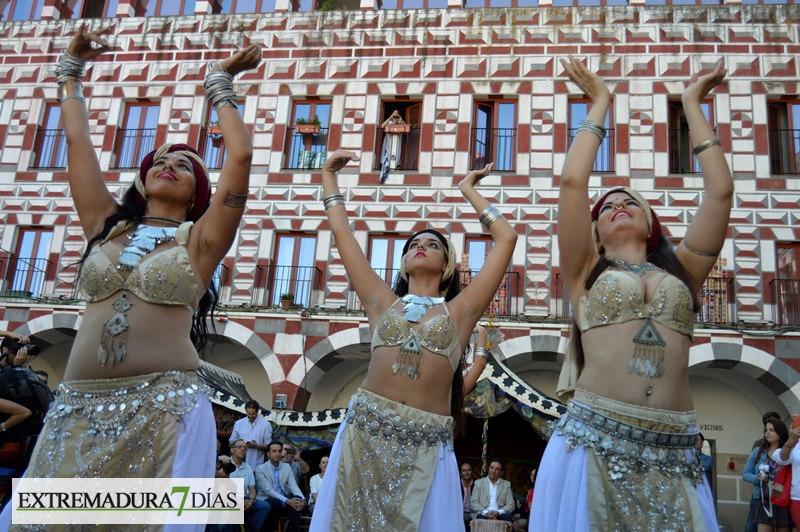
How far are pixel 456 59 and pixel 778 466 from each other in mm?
13078

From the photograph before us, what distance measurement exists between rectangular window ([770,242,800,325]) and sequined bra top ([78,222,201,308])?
15.8 meters

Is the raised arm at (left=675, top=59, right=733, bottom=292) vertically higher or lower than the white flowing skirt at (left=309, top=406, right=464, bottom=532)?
higher

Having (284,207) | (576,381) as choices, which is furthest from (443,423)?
(284,207)

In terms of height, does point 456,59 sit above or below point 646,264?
above

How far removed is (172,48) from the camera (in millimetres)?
20000

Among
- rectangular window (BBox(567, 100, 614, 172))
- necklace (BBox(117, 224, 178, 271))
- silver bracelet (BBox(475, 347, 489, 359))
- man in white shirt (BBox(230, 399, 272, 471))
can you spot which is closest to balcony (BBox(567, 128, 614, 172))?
rectangular window (BBox(567, 100, 614, 172))

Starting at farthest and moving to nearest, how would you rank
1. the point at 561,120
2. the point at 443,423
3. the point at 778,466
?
the point at 561,120 → the point at 778,466 → the point at 443,423

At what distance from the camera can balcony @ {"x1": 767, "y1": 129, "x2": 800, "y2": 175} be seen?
1748 centimetres

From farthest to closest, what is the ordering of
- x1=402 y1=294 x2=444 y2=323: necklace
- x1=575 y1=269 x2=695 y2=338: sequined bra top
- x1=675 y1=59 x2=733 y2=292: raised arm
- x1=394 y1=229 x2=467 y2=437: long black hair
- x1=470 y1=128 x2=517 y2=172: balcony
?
x1=470 y1=128 x2=517 y2=172: balcony < x1=394 y1=229 x2=467 y2=437: long black hair < x1=402 y1=294 x2=444 y2=323: necklace < x1=675 y1=59 x2=733 y2=292: raised arm < x1=575 y1=269 x2=695 y2=338: sequined bra top

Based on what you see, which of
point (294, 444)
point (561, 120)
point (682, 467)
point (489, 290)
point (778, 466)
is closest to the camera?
point (682, 467)

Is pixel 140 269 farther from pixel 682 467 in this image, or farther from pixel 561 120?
pixel 561 120

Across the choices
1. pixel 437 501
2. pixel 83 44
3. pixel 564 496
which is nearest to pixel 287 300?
pixel 83 44

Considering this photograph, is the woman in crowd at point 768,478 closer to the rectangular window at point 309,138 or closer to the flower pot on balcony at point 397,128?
the flower pot on balcony at point 397,128

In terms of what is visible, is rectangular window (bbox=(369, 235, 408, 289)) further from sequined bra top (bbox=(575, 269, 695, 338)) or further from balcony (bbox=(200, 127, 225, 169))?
sequined bra top (bbox=(575, 269, 695, 338))
